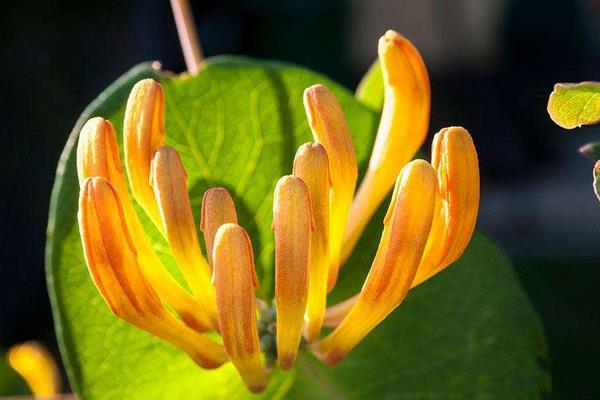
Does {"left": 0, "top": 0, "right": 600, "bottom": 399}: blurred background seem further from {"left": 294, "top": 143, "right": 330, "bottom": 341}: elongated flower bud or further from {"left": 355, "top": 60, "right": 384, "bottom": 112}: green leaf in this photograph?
{"left": 294, "top": 143, "right": 330, "bottom": 341}: elongated flower bud

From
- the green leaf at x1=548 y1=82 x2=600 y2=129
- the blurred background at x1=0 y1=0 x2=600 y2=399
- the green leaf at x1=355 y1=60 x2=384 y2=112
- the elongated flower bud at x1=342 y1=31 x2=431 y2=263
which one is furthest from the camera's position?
the blurred background at x1=0 y1=0 x2=600 y2=399

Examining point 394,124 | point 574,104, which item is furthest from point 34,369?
point 574,104

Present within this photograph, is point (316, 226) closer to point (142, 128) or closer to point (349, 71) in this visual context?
point (142, 128)

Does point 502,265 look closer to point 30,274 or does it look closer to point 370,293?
point 370,293

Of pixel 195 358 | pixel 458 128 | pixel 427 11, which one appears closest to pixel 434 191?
pixel 458 128

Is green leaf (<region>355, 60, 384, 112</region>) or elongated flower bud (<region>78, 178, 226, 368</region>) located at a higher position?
elongated flower bud (<region>78, 178, 226, 368</region>)

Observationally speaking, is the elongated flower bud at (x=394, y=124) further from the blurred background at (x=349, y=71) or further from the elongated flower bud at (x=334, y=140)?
A: the blurred background at (x=349, y=71)

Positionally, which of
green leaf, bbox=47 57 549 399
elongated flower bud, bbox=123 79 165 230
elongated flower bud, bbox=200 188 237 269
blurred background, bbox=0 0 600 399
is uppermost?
elongated flower bud, bbox=123 79 165 230

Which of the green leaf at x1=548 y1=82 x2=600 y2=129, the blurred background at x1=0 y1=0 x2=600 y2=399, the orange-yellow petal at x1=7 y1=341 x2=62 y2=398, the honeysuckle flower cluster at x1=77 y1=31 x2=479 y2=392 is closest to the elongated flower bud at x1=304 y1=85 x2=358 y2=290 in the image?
the honeysuckle flower cluster at x1=77 y1=31 x2=479 y2=392
